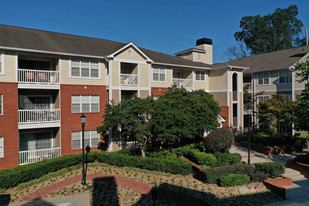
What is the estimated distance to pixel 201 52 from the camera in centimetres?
3020

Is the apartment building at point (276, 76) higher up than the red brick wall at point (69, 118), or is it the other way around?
the apartment building at point (276, 76)

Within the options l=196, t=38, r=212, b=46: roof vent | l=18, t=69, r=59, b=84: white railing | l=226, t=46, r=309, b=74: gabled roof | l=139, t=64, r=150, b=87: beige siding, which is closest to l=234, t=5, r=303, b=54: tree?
l=226, t=46, r=309, b=74: gabled roof

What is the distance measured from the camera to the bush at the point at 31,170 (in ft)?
46.5

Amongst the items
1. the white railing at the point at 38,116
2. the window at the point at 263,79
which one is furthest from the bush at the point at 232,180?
the window at the point at 263,79

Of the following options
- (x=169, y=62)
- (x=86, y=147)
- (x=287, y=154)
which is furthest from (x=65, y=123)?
(x=287, y=154)

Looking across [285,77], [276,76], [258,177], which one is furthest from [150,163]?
[276,76]

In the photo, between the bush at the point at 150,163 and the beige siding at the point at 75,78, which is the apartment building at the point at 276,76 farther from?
the beige siding at the point at 75,78

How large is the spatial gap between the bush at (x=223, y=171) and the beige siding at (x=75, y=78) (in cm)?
1162

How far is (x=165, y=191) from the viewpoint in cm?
1361

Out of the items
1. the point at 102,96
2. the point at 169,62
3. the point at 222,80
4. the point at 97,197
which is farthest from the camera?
the point at 222,80

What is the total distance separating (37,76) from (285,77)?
2646cm

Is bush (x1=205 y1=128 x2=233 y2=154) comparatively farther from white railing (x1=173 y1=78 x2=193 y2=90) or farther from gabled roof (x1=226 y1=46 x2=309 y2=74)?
gabled roof (x1=226 y1=46 x2=309 y2=74)

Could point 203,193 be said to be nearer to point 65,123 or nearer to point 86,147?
point 86,147

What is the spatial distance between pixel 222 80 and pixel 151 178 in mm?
15487
